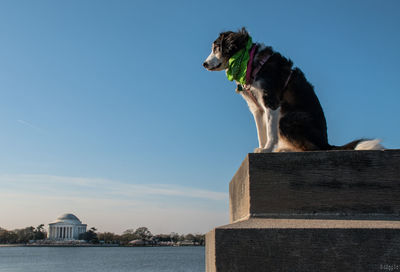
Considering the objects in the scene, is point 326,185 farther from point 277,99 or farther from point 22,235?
point 22,235

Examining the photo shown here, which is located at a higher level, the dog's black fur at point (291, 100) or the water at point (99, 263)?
the dog's black fur at point (291, 100)

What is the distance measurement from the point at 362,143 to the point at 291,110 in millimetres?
762

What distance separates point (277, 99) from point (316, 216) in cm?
138

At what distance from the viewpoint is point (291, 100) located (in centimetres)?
430

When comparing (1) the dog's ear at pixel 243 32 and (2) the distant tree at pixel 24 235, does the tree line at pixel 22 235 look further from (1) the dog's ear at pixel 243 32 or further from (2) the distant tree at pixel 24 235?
(1) the dog's ear at pixel 243 32

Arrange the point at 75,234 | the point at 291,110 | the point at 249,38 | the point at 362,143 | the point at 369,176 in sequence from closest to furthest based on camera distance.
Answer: the point at 369,176 < the point at 362,143 < the point at 291,110 < the point at 249,38 < the point at 75,234

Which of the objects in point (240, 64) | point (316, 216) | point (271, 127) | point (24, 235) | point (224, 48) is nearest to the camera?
point (316, 216)

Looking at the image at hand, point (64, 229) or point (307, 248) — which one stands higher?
point (307, 248)

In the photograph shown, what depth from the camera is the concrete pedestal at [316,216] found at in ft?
9.23

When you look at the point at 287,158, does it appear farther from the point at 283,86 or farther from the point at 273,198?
the point at 283,86

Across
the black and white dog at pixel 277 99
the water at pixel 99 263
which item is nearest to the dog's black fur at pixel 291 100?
the black and white dog at pixel 277 99

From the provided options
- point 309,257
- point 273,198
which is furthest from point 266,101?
point 309,257

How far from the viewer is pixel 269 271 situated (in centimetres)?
285

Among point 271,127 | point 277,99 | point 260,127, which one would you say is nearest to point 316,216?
point 271,127
